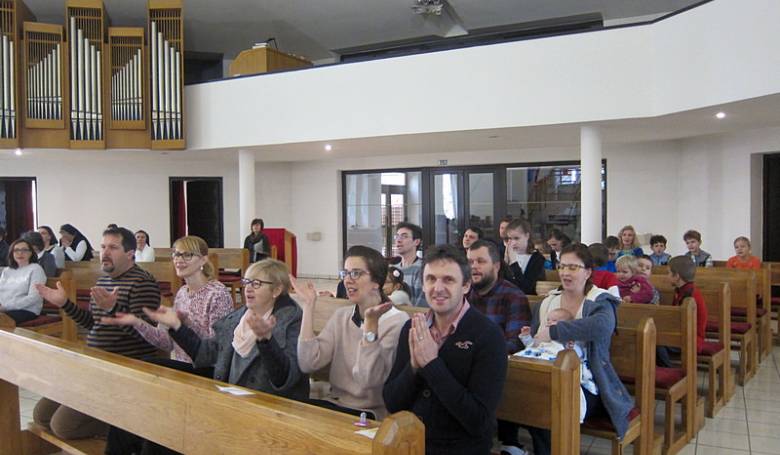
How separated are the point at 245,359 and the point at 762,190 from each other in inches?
328

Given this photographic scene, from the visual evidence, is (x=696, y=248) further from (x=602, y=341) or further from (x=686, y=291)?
(x=602, y=341)

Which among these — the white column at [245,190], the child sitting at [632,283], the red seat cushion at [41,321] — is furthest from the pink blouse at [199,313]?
the white column at [245,190]

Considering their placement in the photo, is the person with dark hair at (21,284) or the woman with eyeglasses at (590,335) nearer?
the woman with eyeglasses at (590,335)

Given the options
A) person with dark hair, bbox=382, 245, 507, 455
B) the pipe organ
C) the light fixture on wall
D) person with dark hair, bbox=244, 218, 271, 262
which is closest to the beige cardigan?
person with dark hair, bbox=382, 245, 507, 455

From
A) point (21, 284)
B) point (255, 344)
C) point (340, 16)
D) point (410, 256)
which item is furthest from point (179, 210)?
point (255, 344)

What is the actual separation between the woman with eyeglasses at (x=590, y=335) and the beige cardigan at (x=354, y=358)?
797 mm

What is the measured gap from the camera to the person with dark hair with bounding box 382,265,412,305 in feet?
13.1

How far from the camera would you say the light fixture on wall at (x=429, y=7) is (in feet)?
32.6

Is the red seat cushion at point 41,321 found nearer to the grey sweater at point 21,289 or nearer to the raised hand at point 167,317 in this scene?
the grey sweater at point 21,289

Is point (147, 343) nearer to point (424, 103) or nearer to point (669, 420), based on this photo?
point (669, 420)

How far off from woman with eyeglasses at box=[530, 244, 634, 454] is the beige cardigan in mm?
797

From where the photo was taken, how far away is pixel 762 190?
28.4 feet

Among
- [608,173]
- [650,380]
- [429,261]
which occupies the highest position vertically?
[608,173]

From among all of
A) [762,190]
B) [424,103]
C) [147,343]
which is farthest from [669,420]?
[762,190]
